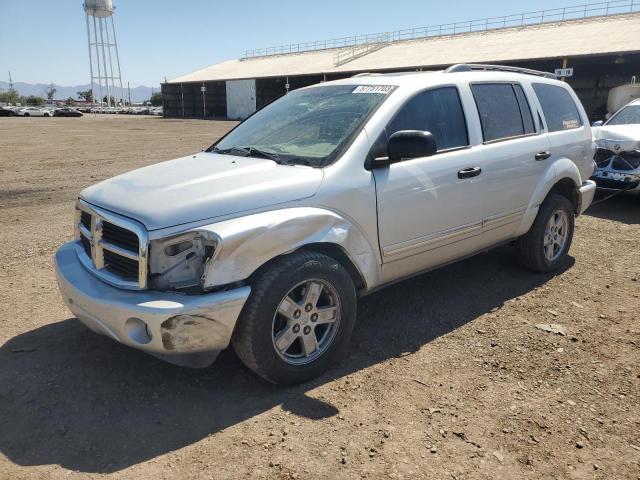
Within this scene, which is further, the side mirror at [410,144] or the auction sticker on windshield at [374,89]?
the auction sticker on windshield at [374,89]

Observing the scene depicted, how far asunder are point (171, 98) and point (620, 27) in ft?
150

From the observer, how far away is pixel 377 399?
3.15 m

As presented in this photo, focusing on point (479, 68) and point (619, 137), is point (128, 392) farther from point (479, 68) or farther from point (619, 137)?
point (619, 137)

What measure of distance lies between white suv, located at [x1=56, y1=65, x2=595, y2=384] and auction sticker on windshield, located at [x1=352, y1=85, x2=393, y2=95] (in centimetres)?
2

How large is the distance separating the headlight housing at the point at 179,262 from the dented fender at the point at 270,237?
0.29 feet

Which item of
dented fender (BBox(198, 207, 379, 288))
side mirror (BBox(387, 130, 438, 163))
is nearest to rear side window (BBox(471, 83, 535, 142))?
side mirror (BBox(387, 130, 438, 163))

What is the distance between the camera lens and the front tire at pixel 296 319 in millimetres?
2961

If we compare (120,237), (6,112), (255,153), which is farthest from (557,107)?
(6,112)

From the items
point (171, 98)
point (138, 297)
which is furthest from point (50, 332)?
point (171, 98)

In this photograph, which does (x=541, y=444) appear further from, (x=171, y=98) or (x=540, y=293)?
(x=171, y=98)

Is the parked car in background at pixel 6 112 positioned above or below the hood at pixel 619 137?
above

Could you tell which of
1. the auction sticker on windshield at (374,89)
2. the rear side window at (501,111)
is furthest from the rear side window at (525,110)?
the auction sticker on windshield at (374,89)

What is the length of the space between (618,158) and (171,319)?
7973mm

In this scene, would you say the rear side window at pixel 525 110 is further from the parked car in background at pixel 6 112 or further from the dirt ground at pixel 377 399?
the parked car in background at pixel 6 112
